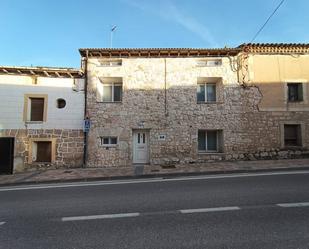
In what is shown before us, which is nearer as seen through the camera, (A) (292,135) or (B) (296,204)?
(B) (296,204)

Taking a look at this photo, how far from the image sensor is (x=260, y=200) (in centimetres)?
567

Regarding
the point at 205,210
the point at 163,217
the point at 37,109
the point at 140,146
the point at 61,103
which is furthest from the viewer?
the point at 140,146

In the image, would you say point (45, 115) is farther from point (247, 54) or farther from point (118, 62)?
point (247, 54)

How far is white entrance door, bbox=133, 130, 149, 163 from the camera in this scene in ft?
46.7

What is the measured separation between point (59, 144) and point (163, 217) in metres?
10.4

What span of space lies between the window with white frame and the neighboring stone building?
120 centimetres

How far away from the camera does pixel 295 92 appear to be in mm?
14648

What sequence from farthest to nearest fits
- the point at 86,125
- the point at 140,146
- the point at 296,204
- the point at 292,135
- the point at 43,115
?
the point at 292,135 < the point at 140,146 < the point at 43,115 < the point at 86,125 < the point at 296,204

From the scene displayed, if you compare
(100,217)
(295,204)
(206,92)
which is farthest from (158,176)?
(206,92)

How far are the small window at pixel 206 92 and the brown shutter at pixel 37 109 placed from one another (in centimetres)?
873

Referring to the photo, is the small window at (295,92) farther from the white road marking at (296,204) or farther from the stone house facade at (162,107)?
the white road marking at (296,204)

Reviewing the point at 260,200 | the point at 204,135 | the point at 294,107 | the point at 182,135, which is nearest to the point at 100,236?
the point at 260,200

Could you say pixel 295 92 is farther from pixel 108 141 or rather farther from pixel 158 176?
pixel 108 141

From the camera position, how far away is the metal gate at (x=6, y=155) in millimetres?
12773
